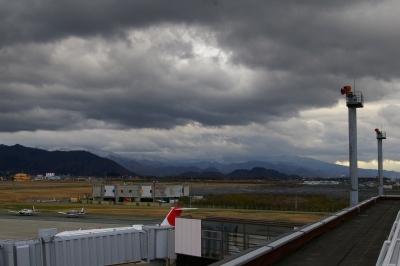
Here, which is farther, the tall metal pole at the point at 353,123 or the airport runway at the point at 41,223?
the airport runway at the point at 41,223

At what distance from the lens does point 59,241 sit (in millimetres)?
32375

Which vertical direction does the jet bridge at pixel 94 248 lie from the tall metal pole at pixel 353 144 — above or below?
below

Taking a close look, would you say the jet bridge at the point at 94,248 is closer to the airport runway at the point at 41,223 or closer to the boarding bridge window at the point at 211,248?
the boarding bridge window at the point at 211,248

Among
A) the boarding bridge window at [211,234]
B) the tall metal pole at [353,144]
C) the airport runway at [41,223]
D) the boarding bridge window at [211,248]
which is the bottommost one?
the airport runway at [41,223]

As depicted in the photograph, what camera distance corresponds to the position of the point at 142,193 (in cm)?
14025

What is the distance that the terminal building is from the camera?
13938 cm

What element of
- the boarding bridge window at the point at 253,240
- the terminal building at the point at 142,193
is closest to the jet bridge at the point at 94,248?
the boarding bridge window at the point at 253,240

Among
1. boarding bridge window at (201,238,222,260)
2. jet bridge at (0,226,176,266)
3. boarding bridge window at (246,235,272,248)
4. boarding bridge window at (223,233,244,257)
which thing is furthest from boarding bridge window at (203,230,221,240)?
jet bridge at (0,226,176,266)

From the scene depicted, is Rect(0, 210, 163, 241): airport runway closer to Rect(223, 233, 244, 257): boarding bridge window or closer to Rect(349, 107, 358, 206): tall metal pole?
Rect(223, 233, 244, 257): boarding bridge window

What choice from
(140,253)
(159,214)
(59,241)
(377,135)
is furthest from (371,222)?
(159,214)

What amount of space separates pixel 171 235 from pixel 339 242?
21.5 m

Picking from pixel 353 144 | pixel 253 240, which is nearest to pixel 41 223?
pixel 253 240

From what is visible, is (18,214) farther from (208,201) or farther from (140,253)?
(140,253)

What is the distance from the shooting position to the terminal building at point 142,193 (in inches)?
5487
